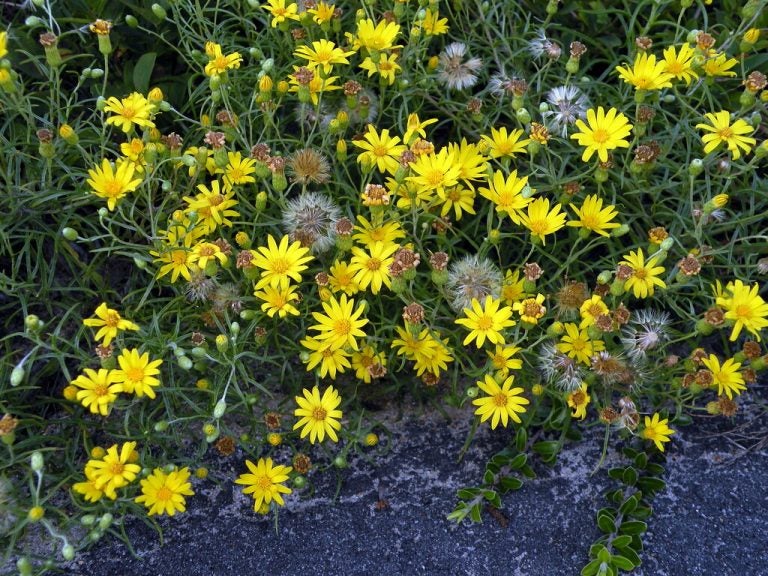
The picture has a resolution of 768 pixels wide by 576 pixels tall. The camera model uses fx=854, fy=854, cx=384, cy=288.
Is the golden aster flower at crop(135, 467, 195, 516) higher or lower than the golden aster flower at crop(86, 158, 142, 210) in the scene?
lower

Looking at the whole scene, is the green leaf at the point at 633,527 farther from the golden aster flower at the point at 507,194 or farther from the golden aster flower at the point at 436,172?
the golden aster flower at the point at 436,172

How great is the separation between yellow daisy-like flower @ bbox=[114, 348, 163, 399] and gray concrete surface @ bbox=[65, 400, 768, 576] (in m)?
0.51

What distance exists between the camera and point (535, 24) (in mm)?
3021

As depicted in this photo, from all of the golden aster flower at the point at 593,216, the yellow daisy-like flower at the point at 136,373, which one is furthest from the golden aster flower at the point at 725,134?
the yellow daisy-like flower at the point at 136,373

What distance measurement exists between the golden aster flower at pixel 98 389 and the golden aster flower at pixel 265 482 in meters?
0.43

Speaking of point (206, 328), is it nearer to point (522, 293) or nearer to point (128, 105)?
point (128, 105)

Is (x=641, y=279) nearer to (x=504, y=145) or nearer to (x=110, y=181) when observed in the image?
(x=504, y=145)

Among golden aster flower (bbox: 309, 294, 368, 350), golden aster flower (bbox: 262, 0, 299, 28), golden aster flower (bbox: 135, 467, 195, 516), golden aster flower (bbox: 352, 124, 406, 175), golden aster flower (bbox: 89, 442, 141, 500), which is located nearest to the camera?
golden aster flower (bbox: 89, 442, 141, 500)

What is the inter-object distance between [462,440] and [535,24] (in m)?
1.49

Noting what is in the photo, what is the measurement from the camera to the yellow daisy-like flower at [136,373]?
6.84ft

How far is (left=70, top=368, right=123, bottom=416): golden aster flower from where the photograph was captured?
2.06 metres

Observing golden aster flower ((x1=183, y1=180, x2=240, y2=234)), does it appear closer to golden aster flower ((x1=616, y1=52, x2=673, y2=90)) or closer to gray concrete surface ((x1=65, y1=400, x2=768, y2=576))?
gray concrete surface ((x1=65, y1=400, x2=768, y2=576))

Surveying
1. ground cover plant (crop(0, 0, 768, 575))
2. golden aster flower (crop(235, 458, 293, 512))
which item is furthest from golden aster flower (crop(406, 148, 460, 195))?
golden aster flower (crop(235, 458, 293, 512))

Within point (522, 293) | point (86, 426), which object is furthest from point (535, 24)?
point (86, 426)
